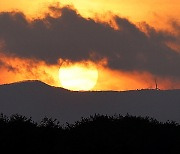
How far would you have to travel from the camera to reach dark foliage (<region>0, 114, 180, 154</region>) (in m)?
71.1

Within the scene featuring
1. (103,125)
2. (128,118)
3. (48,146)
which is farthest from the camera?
(128,118)

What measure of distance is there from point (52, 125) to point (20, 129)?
18.7 ft

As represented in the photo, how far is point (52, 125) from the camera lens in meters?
78.8

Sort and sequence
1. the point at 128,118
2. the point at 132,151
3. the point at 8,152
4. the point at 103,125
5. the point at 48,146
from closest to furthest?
the point at 8,152 → the point at 48,146 → the point at 132,151 → the point at 103,125 → the point at 128,118

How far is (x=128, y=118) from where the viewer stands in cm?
9588

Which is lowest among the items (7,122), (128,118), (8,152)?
(8,152)

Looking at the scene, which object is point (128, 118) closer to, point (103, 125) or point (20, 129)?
point (103, 125)

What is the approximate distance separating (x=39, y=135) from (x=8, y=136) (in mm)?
4505

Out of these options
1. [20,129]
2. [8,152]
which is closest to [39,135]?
[20,129]

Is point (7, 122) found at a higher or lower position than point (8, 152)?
higher

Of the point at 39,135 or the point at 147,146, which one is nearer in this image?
the point at 39,135

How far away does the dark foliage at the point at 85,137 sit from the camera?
233 ft

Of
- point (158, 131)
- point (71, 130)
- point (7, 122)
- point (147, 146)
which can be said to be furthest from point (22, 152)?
point (158, 131)

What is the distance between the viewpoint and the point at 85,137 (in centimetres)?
7712
